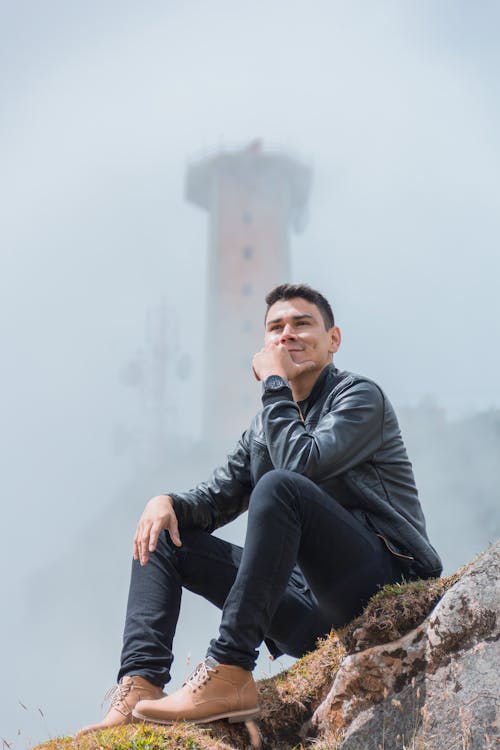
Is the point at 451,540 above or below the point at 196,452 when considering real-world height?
below

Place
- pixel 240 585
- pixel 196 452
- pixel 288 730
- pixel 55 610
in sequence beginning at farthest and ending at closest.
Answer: pixel 55 610, pixel 196 452, pixel 288 730, pixel 240 585

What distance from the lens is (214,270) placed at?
82.0 m

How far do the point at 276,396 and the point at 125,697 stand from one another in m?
1.68

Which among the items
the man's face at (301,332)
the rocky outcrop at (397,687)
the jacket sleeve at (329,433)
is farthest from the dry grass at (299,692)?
the man's face at (301,332)

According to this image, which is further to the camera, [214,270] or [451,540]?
[451,540]

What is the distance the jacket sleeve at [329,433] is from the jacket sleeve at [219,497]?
55 centimetres

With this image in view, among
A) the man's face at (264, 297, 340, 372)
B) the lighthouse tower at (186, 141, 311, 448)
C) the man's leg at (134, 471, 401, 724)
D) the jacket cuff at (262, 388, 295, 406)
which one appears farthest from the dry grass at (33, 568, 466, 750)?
the lighthouse tower at (186, 141, 311, 448)

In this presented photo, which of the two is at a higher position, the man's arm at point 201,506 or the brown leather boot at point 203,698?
the man's arm at point 201,506

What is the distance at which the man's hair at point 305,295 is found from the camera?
5.25 metres

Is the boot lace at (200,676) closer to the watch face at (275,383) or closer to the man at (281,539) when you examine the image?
the man at (281,539)

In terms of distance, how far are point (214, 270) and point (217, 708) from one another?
79046 mm

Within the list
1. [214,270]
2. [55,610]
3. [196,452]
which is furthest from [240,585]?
[55,610]

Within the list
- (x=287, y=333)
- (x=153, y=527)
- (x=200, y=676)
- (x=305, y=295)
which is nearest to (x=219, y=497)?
(x=153, y=527)

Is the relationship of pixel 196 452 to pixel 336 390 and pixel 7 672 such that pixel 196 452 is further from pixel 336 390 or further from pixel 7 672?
pixel 336 390
